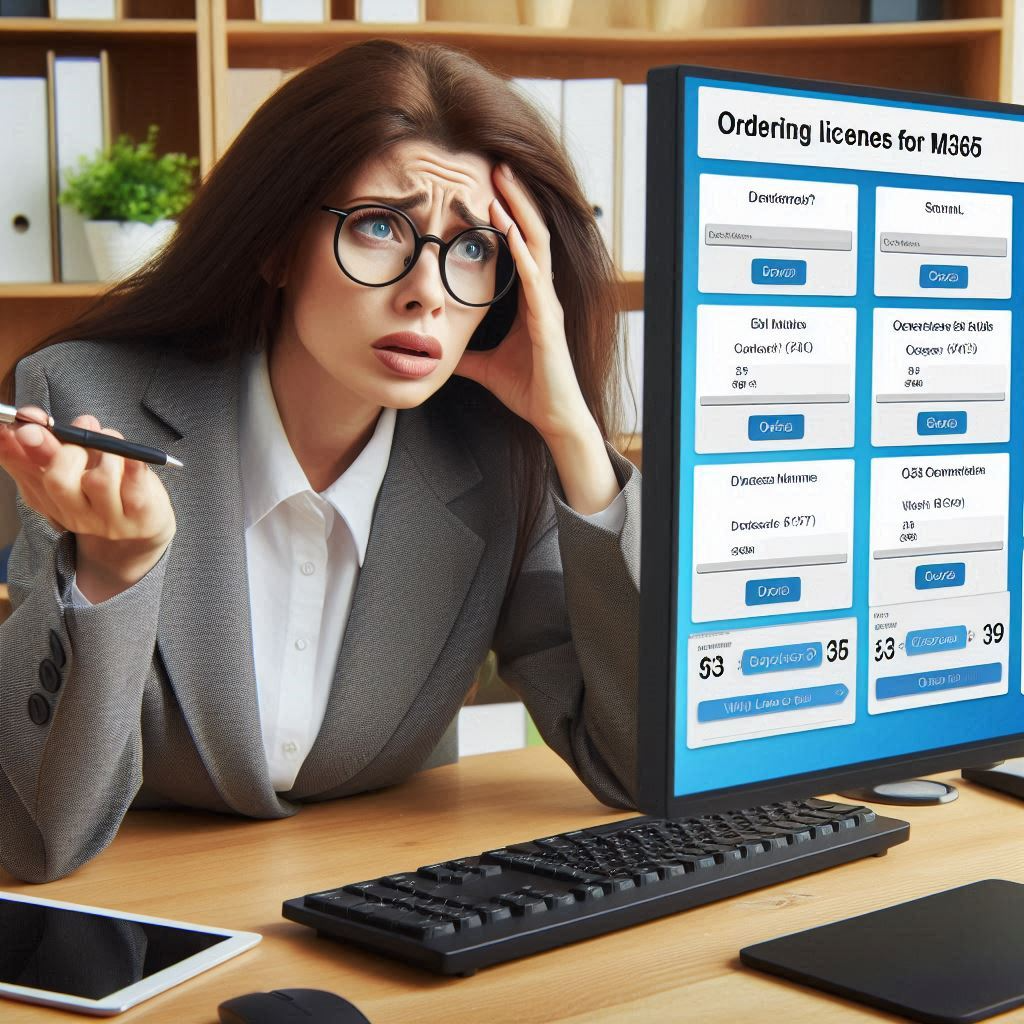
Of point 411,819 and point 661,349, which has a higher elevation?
point 661,349

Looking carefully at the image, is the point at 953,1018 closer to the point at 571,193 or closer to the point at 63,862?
the point at 63,862

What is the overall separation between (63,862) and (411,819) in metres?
0.27

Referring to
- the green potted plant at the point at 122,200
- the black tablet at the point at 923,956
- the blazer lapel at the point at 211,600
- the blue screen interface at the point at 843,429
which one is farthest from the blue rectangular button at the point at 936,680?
the green potted plant at the point at 122,200

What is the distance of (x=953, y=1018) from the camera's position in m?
0.61

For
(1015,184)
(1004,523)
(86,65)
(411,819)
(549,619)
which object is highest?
(86,65)

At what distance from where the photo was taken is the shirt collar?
1.17m

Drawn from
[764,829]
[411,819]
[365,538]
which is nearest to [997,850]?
[764,829]

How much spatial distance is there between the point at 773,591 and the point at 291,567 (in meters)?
0.60

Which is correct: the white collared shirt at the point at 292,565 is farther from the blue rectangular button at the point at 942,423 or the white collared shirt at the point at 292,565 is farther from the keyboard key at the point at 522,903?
the blue rectangular button at the point at 942,423

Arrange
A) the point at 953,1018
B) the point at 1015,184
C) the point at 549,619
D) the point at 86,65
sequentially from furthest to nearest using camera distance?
1. the point at 86,65
2. the point at 549,619
3. the point at 1015,184
4. the point at 953,1018

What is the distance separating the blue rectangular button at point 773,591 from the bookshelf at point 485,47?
1.69 metres

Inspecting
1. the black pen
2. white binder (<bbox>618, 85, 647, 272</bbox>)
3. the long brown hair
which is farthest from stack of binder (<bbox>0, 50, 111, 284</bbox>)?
the black pen

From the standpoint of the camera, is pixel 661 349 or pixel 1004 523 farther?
pixel 1004 523

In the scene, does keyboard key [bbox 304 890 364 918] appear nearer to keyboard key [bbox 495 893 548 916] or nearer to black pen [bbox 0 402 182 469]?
keyboard key [bbox 495 893 548 916]
